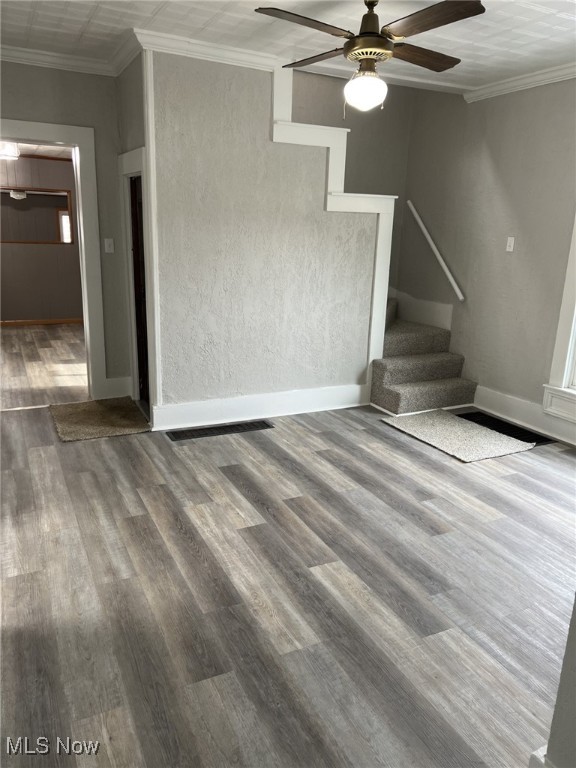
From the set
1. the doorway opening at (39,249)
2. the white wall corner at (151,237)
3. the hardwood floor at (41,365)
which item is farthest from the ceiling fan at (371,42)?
the doorway opening at (39,249)

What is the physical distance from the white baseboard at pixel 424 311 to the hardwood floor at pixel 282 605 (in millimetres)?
1895

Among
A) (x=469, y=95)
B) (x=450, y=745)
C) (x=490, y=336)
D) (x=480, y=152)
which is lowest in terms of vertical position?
(x=450, y=745)

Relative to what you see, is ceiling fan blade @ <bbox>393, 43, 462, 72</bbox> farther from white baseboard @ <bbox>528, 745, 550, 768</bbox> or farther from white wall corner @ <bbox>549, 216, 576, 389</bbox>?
white baseboard @ <bbox>528, 745, 550, 768</bbox>

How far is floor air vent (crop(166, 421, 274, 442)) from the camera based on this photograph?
420 centimetres

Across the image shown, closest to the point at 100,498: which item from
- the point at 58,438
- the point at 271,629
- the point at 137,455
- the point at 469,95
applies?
the point at 137,455

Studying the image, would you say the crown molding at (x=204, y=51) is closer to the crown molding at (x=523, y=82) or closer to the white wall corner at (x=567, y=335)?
the crown molding at (x=523, y=82)

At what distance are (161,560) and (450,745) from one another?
1431mm

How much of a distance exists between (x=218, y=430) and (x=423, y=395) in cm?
174

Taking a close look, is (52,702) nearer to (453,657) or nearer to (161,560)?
(161,560)

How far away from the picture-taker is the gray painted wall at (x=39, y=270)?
840 cm

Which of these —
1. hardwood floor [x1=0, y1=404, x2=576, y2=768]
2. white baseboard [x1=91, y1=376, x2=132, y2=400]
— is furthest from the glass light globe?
white baseboard [x1=91, y1=376, x2=132, y2=400]

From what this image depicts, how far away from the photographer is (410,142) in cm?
560

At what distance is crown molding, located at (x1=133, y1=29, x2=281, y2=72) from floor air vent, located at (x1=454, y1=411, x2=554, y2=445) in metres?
3.08

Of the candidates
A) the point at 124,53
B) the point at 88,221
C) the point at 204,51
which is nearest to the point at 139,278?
the point at 88,221
